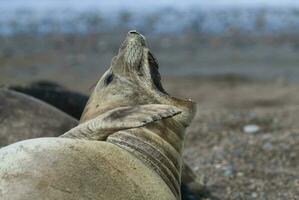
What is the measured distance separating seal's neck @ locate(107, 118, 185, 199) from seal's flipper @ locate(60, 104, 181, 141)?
0.28 feet

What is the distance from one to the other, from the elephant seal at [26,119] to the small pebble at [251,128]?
2.18 meters

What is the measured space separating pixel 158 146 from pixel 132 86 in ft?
1.47

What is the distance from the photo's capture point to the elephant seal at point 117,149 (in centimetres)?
258

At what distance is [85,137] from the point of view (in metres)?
3.00

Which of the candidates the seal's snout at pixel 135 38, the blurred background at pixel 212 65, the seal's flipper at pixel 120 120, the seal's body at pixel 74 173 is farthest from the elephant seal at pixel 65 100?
the seal's body at pixel 74 173

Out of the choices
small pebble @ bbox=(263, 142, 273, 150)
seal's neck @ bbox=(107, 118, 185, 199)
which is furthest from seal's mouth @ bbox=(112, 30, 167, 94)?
small pebble @ bbox=(263, 142, 273, 150)

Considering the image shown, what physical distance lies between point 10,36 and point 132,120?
13.1 metres

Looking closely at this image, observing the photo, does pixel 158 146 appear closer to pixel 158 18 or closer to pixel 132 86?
pixel 132 86

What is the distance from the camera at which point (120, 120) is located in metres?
2.93

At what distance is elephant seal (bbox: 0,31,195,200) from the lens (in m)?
2.58

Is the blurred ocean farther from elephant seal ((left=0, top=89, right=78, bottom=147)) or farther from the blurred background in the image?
elephant seal ((left=0, top=89, right=78, bottom=147))

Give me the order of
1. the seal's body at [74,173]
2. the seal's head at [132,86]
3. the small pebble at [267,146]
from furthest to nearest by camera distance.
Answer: the small pebble at [267,146] → the seal's head at [132,86] → the seal's body at [74,173]

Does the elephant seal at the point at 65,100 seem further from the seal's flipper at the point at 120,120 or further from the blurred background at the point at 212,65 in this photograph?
the seal's flipper at the point at 120,120

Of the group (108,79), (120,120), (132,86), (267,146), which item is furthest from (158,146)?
(267,146)
